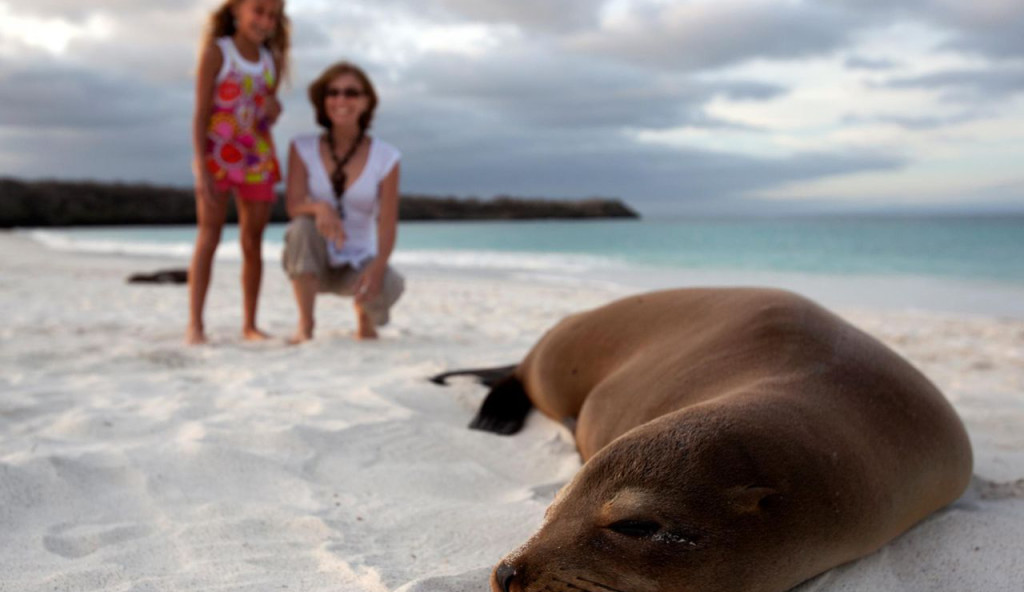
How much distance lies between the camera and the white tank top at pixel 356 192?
5332 mm

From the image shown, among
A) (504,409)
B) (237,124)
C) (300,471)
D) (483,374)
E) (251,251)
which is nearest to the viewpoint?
(300,471)

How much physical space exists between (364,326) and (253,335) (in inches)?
29.0

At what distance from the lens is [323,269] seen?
546 centimetres

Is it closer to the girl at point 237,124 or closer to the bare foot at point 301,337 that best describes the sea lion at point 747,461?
the bare foot at point 301,337

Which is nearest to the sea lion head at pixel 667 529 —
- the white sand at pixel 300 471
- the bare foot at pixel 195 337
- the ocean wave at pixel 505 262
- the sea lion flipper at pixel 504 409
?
the white sand at pixel 300 471

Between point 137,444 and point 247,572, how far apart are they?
1.17 m

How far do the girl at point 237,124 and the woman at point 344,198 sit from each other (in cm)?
24

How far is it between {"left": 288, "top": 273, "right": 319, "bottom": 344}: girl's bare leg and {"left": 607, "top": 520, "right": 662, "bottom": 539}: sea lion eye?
402 cm

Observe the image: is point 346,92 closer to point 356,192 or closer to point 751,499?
point 356,192

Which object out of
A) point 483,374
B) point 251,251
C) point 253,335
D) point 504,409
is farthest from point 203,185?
point 504,409

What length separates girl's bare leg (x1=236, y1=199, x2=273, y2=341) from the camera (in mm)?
5379

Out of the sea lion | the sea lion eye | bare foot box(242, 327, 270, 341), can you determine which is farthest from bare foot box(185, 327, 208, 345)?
the sea lion eye

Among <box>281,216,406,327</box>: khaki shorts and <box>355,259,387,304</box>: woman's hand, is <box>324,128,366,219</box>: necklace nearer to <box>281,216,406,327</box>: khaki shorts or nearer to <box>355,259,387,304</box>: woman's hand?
<box>281,216,406,327</box>: khaki shorts

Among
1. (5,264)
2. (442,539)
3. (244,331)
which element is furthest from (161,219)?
(442,539)
